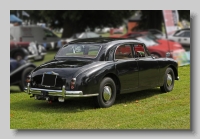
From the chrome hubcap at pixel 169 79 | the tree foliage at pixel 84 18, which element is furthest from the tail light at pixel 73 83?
the tree foliage at pixel 84 18

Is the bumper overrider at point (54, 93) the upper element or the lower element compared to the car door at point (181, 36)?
lower

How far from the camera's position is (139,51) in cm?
955

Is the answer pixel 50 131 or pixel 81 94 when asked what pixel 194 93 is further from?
pixel 50 131

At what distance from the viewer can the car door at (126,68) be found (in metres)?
8.66

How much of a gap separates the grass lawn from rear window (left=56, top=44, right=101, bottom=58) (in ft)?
3.53

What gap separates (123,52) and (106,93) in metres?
1.24

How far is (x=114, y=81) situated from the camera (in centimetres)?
861

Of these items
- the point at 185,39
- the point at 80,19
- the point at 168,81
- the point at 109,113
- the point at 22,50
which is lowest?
the point at 109,113

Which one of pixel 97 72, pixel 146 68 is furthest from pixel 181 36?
pixel 97 72

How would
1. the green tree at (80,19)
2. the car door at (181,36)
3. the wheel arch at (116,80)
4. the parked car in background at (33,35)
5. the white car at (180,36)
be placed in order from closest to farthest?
the wheel arch at (116,80) → the parked car in background at (33,35) → the white car at (180,36) → the car door at (181,36) → the green tree at (80,19)

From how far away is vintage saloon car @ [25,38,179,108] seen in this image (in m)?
7.89

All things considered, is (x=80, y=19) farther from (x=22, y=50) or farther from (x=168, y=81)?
(x=168, y=81)

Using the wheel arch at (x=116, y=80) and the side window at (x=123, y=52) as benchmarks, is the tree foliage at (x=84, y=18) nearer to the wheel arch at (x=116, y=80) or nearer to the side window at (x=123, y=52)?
the side window at (x=123, y=52)

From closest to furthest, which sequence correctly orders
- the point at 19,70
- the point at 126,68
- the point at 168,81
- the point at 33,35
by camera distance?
the point at 126,68
the point at 19,70
the point at 168,81
the point at 33,35
